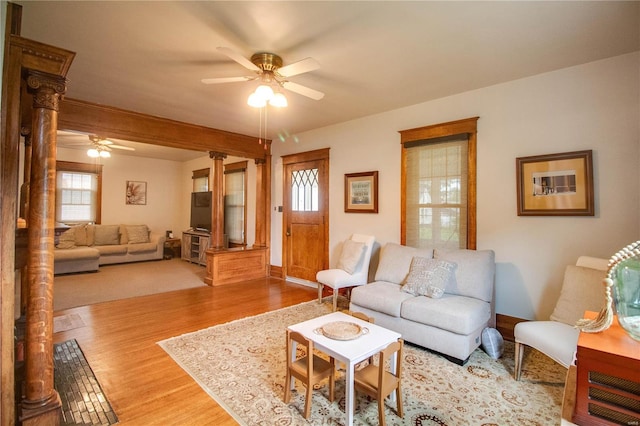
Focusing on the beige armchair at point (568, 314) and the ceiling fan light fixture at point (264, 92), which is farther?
the ceiling fan light fixture at point (264, 92)

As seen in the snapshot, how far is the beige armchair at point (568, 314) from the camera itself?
2184 mm

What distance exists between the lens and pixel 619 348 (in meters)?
0.87

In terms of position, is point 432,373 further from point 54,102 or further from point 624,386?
point 54,102

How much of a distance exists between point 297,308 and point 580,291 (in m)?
3.04

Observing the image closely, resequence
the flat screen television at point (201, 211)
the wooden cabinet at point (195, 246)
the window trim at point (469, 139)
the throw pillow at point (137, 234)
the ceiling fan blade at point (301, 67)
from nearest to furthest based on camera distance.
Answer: the ceiling fan blade at point (301, 67), the window trim at point (469, 139), the wooden cabinet at point (195, 246), the flat screen television at point (201, 211), the throw pillow at point (137, 234)

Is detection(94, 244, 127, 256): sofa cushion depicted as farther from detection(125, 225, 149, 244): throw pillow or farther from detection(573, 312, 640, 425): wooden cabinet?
detection(573, 312, 640, 425): wooden cabinet

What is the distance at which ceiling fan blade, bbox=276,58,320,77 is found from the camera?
2286 millimetres

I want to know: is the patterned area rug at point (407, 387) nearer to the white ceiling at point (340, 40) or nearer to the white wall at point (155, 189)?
the white ceiling at point (340, 40)

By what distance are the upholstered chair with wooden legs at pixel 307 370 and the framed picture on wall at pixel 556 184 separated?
8.56ft

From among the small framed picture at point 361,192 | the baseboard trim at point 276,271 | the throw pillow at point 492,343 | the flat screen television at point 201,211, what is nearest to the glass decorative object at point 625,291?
the throw pillow at point 492,343

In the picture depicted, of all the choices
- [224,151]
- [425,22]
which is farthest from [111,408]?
[224,151]

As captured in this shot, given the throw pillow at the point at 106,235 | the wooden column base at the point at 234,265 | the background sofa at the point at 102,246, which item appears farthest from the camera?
the throw pillow at the point at 106,235

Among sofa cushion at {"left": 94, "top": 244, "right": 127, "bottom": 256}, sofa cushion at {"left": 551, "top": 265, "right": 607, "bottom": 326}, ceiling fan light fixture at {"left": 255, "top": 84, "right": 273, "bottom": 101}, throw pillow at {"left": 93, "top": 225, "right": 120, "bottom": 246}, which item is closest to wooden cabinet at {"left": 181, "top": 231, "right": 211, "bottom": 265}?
sofa cushion at {"left": 94, "top": 244, "right": 127, "bottom": 256}

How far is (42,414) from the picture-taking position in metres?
1.78
